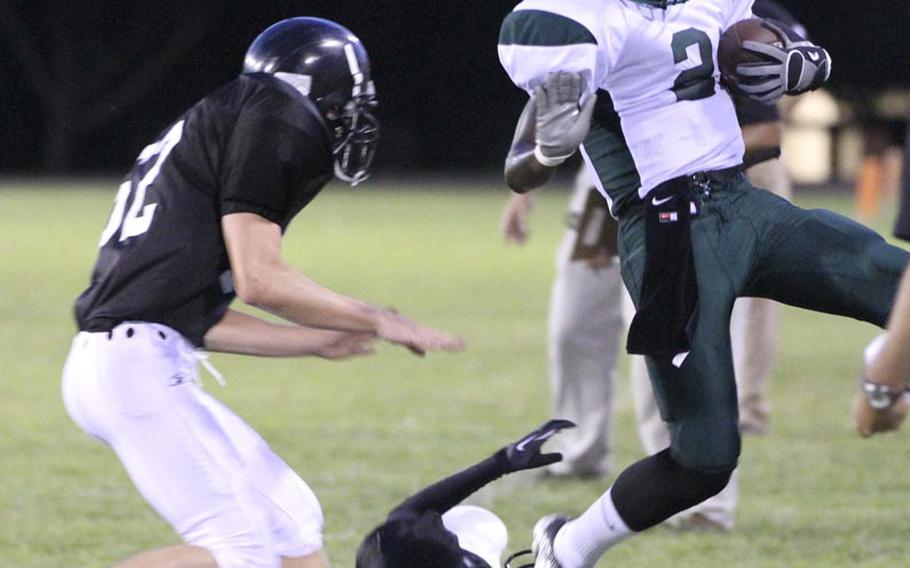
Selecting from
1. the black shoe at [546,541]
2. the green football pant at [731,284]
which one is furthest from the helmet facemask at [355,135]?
the black shoe at [546,541]

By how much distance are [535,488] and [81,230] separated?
514 inches

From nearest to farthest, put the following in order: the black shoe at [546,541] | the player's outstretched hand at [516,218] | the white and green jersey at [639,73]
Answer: the white and green jersey at [639,73] < the black shoe at [546,541] < the player's outstretched hand at [516,218]

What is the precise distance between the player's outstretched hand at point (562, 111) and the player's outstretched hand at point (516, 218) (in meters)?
2.13

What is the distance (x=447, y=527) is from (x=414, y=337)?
0.90m

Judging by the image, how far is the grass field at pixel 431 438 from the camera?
512cm

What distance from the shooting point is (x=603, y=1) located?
3928mm

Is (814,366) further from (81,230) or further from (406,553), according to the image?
(81,230)

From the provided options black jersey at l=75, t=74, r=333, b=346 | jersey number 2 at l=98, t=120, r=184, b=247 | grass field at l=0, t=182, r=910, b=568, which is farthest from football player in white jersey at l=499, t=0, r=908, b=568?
grass field at l=0, t=182, r=910, b=568

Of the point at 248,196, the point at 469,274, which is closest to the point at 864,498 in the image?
the point at 248,196

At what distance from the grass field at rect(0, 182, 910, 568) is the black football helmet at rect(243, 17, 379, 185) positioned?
156 cm

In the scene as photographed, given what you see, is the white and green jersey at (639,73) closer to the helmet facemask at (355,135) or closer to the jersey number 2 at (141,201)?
the helmet facemask at (355,135)

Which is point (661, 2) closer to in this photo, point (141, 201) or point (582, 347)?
point (141, 201)

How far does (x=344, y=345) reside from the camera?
11.8 ft

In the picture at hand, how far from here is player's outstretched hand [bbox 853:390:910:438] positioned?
3301mm
